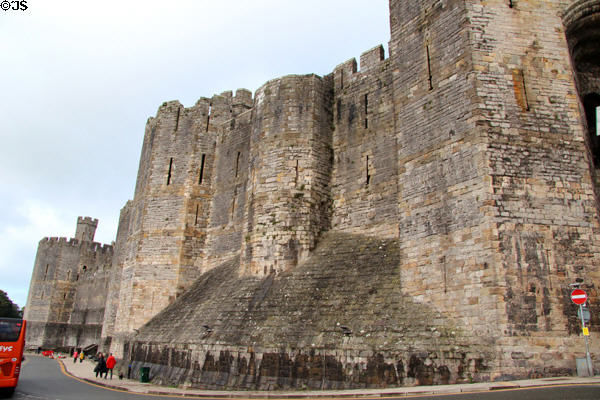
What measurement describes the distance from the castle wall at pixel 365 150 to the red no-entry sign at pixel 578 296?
4.55 metres

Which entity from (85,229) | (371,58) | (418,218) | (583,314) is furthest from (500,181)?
(85,229)

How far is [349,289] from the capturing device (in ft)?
36.6

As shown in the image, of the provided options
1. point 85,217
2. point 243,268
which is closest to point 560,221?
point 243,268

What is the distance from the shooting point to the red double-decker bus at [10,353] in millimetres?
9120

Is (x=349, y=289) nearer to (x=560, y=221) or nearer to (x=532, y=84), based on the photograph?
(x=560, y=221)

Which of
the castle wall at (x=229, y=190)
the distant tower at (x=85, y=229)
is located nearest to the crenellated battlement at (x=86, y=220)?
the distant tower at (x=85, y=229)

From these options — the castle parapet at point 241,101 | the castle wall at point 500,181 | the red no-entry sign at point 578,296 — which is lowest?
the red no-entry sign at point 578,296

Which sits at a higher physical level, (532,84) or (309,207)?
(532,84)

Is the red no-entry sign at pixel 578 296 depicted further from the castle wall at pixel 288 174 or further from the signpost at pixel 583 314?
the castle wall at pixel 288 174

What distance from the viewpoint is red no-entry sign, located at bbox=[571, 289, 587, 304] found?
8031 millimetres

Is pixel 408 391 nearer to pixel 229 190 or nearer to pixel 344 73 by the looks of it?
pixel 344 73

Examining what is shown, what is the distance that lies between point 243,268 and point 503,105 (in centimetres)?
877

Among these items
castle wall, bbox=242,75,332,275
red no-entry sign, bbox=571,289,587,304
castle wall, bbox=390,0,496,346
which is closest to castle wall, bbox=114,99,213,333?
castle wall, bbox=242,75,332,275

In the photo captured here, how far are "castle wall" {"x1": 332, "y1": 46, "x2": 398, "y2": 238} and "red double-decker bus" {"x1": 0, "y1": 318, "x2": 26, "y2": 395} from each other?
342 inches
